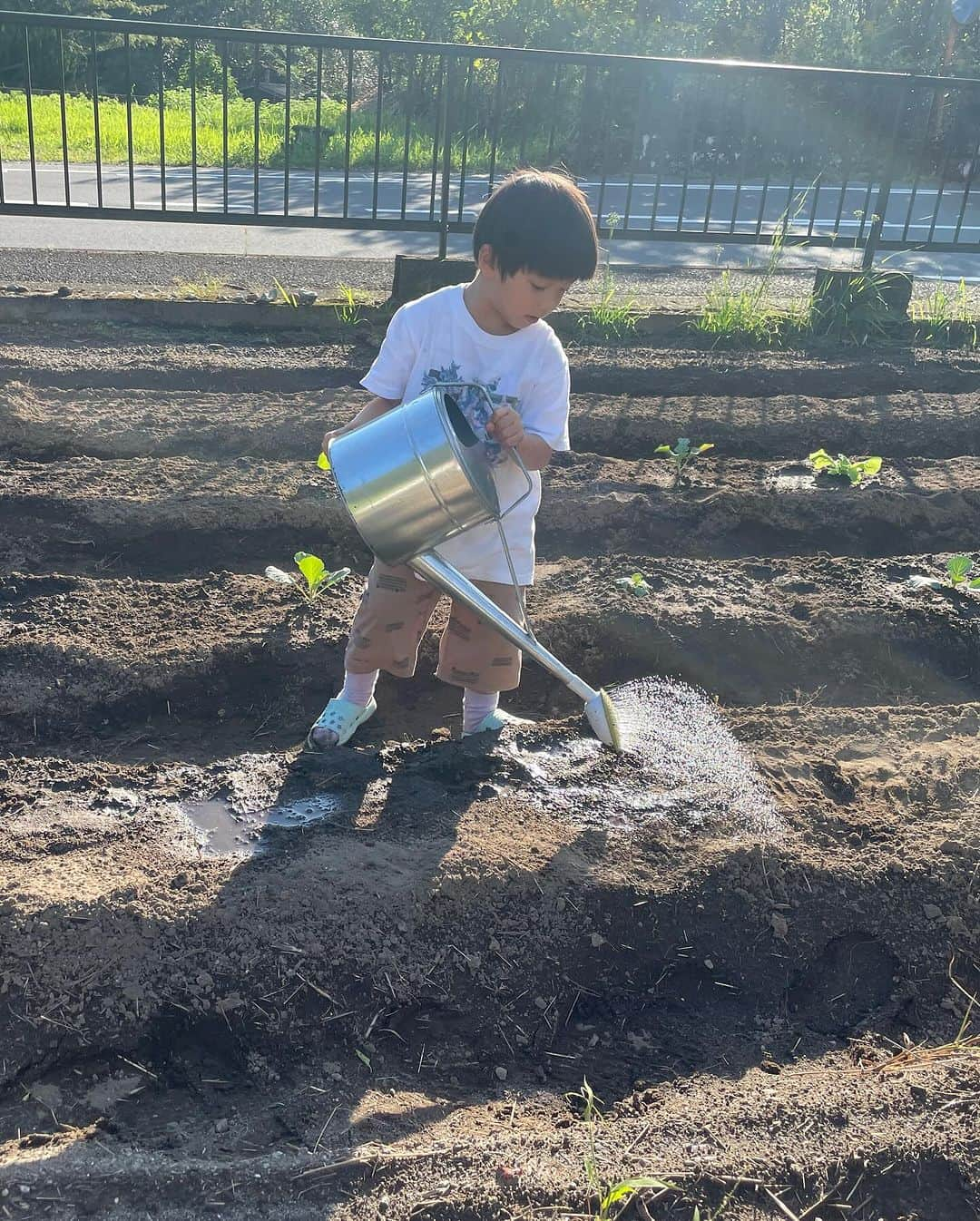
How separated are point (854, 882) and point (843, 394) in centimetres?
375

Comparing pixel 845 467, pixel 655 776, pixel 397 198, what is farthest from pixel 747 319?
pixel 397 198

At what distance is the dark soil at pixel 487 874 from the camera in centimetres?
174

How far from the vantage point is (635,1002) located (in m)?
2.16

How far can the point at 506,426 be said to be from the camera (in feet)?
7.25

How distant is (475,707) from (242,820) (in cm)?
69

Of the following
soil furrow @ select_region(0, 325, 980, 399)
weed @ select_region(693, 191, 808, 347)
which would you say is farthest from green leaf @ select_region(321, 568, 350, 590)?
weed @ select_region(693, 191, 808, 347)

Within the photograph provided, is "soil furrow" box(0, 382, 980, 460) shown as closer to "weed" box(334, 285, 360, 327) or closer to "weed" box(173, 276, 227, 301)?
"weed" box(334, 285, 360, 327)

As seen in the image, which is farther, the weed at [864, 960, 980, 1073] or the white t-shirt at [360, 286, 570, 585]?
the white t-shirt at [360, 286, 570, 585]

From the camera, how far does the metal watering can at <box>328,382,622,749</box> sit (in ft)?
7.05

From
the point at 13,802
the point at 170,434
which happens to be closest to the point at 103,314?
the point at 170,434

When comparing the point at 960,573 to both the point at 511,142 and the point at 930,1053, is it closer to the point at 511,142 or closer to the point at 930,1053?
the point at 930,1053

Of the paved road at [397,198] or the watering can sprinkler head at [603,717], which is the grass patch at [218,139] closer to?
the paved road at [397,198]

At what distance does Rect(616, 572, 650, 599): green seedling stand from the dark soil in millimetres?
38

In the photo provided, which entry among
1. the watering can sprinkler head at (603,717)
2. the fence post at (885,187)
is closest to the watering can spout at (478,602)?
the watering can sprinkler head at (603,717)
